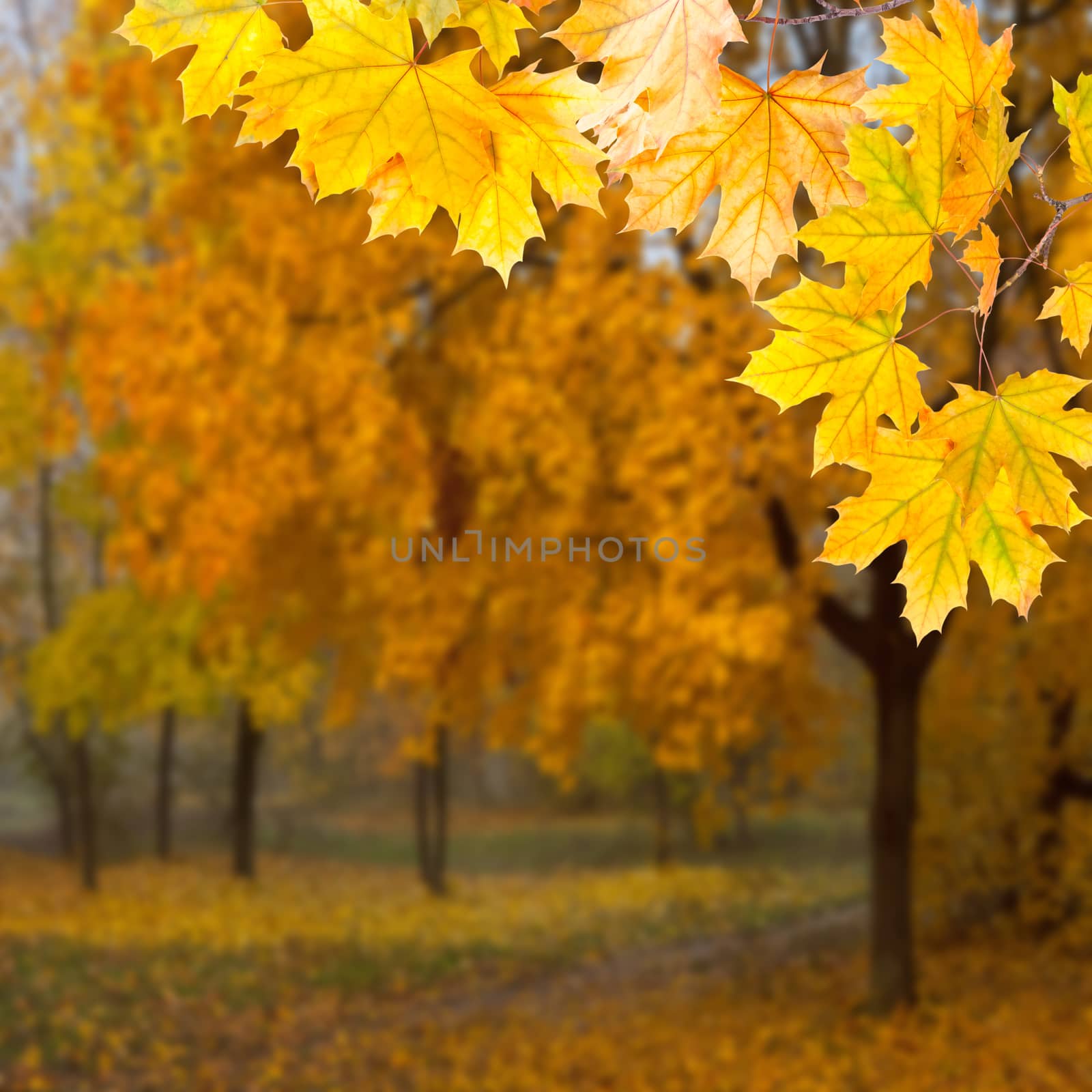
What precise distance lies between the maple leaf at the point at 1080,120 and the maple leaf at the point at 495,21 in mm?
490

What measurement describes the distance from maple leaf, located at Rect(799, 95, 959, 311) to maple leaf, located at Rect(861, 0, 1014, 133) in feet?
0.26

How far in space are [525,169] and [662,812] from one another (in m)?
19.7

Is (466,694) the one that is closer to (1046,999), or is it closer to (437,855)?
(1046,999)

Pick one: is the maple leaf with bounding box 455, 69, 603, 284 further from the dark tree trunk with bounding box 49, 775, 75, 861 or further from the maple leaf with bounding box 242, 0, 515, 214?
the dark tree trunk with bounding box 49, 775, 75, 861

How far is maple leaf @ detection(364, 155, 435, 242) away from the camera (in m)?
1.09

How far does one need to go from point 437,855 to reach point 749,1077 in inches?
448

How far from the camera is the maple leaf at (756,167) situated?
3.37 feet

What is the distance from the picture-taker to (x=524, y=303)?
20.4 feet

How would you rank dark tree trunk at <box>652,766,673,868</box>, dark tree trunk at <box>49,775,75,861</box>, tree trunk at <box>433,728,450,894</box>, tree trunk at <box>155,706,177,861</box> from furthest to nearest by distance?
dark tree trunk at <box>49,775,75,861</box> → dark tree trunk at <box>652,766,673,868</box> → tree trunk at <box>155,706,177,861</box> → tree trunk at <box>433,728,450,894</box>

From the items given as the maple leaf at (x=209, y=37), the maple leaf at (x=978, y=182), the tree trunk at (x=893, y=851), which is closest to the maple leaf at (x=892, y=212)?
the maple leaf at (x=978, y=182)

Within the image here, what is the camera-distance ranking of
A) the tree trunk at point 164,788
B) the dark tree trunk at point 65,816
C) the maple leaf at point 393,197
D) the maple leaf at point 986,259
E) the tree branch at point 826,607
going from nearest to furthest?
the maple leaf at point 986,259 → the maple leaf at point 393,197 → the tree branch at point 826,607 → the tree trunk at point 164,788 → the dark tree trunk at point 65,816

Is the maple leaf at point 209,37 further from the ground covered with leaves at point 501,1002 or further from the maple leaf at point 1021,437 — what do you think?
the ground covered with leaves at point 501,1002

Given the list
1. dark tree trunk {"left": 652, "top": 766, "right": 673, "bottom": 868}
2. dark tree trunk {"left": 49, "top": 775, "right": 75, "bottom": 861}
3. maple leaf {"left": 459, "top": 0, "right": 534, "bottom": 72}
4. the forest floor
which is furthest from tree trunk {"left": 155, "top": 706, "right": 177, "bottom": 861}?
maple leaf {"left": 459, "top": 0, "right": 534, "bottom": 72}

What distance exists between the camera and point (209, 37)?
3.42ft
